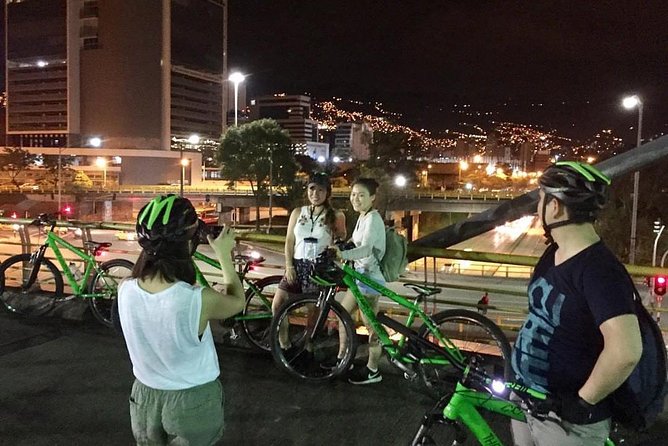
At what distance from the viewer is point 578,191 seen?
6.81ft

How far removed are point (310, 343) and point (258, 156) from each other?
158ft

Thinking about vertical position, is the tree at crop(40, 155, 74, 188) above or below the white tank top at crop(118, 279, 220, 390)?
above

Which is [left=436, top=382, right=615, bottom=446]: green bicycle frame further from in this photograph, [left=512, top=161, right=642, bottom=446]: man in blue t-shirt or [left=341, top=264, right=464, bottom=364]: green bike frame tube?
[left=341, top=264, right=464, bottom=364]: green bike frame tube

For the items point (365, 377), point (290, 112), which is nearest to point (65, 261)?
point (365, 377)

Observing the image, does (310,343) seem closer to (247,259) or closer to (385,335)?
(385,335)

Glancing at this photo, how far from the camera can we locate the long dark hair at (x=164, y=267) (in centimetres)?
231

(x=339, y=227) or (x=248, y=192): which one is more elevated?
(x=248, y=192)

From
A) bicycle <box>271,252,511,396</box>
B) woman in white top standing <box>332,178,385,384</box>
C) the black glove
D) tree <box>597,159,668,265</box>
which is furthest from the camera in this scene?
tree <box>597,159,668,265</box>

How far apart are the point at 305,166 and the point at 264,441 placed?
78720mm

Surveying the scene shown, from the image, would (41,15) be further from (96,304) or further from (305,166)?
(96,304)

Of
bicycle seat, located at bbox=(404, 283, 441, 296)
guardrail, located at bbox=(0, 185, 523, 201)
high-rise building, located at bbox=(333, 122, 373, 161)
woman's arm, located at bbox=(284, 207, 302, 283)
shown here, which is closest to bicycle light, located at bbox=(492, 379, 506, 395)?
bicycle seat, located at bbox=(404, 283, 441, 296)

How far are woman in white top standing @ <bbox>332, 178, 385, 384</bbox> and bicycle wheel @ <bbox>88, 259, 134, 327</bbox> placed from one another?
2.88 meters

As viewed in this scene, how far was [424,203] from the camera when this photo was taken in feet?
177

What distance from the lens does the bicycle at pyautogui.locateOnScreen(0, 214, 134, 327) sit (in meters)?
6.55
